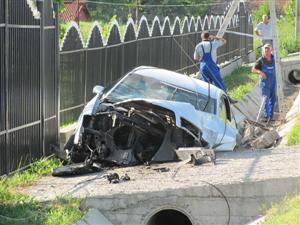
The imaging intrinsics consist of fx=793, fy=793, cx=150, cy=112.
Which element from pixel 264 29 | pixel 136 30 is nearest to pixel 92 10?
pixel 264 29

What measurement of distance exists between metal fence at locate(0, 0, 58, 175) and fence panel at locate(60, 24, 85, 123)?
101 cm

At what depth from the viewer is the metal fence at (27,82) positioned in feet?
34.7

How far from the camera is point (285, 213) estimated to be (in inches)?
347

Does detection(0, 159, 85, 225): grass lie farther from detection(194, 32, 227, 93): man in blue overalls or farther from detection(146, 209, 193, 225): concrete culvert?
detection(194, 32, 227, 93): man in blue overalls

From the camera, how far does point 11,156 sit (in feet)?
35.6

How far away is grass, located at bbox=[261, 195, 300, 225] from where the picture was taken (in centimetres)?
821

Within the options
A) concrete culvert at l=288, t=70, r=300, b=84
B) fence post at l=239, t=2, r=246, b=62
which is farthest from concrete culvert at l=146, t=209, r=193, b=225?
fence post at l=239, t=2, r=246, b=62

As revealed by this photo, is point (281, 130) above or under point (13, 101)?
under

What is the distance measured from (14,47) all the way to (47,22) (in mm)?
1703

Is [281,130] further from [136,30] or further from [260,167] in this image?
[260,167]

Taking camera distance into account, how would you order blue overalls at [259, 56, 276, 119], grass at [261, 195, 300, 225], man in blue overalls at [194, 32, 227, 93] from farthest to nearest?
blue overalls at [259, 56, 276, 119], man in blue overalls at [194, 32, 227, 93], grass at [261, 195, 300, 225]

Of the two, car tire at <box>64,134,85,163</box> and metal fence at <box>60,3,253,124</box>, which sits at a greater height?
metal fence at <box>60,3,253,124</box>

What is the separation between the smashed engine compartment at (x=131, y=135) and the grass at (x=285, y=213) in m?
2.55

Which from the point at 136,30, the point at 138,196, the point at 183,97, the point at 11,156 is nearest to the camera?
the point at 138,196
